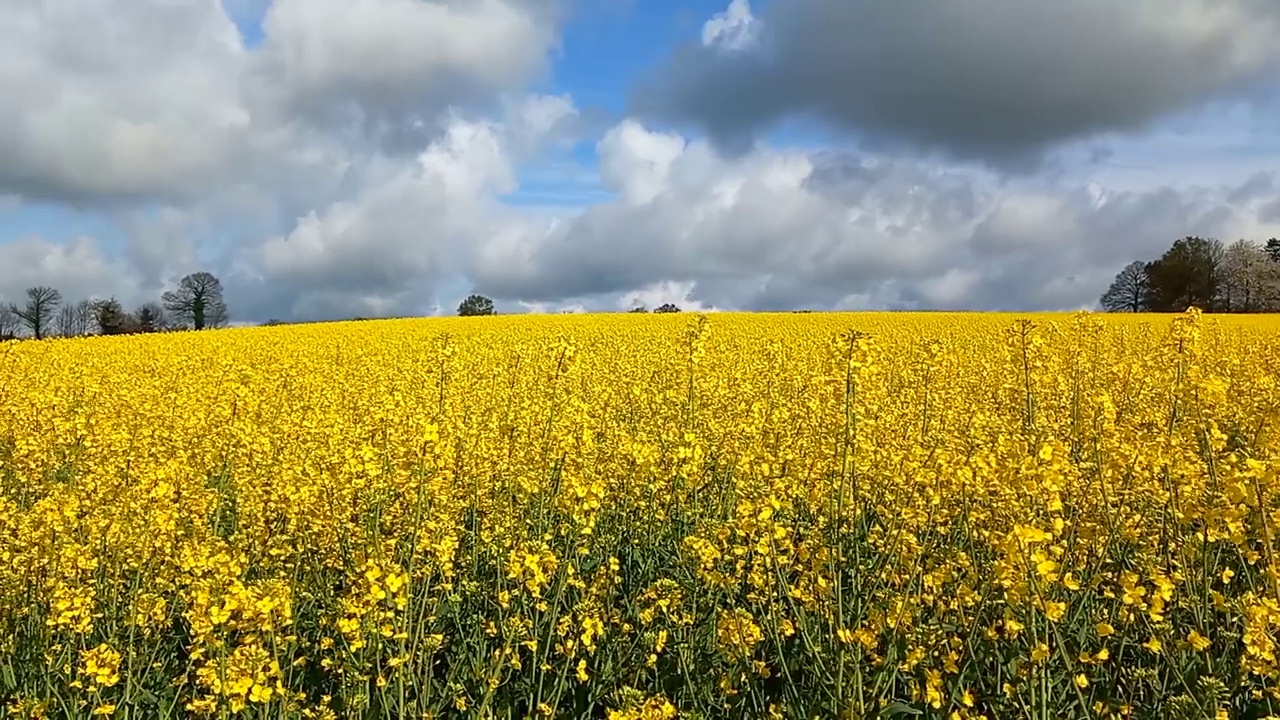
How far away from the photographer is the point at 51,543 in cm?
427

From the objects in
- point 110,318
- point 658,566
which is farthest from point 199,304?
point 658,566

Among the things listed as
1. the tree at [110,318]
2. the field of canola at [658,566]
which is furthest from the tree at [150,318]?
the field of canola at [658,566]

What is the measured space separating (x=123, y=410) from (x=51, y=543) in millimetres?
6394

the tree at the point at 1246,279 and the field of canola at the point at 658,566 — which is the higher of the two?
the tree at the point at 1246,279

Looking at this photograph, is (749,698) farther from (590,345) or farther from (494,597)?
(590,345)

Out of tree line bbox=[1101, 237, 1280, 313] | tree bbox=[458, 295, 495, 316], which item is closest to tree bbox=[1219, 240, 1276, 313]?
tree line bbox=[1101, 237, 1280, 313]

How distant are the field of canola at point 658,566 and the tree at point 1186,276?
55.2m

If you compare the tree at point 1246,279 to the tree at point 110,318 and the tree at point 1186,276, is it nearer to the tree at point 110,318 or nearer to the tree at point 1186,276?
the tree at point 1186,276

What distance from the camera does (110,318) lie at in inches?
2170

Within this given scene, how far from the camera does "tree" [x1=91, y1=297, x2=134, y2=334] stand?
53.6m

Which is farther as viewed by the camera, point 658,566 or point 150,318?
point 150,318

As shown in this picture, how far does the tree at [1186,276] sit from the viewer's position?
52938mm

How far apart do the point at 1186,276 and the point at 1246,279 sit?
10.5 feet

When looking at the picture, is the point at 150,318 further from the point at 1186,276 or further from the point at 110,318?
the point at 1186,276
